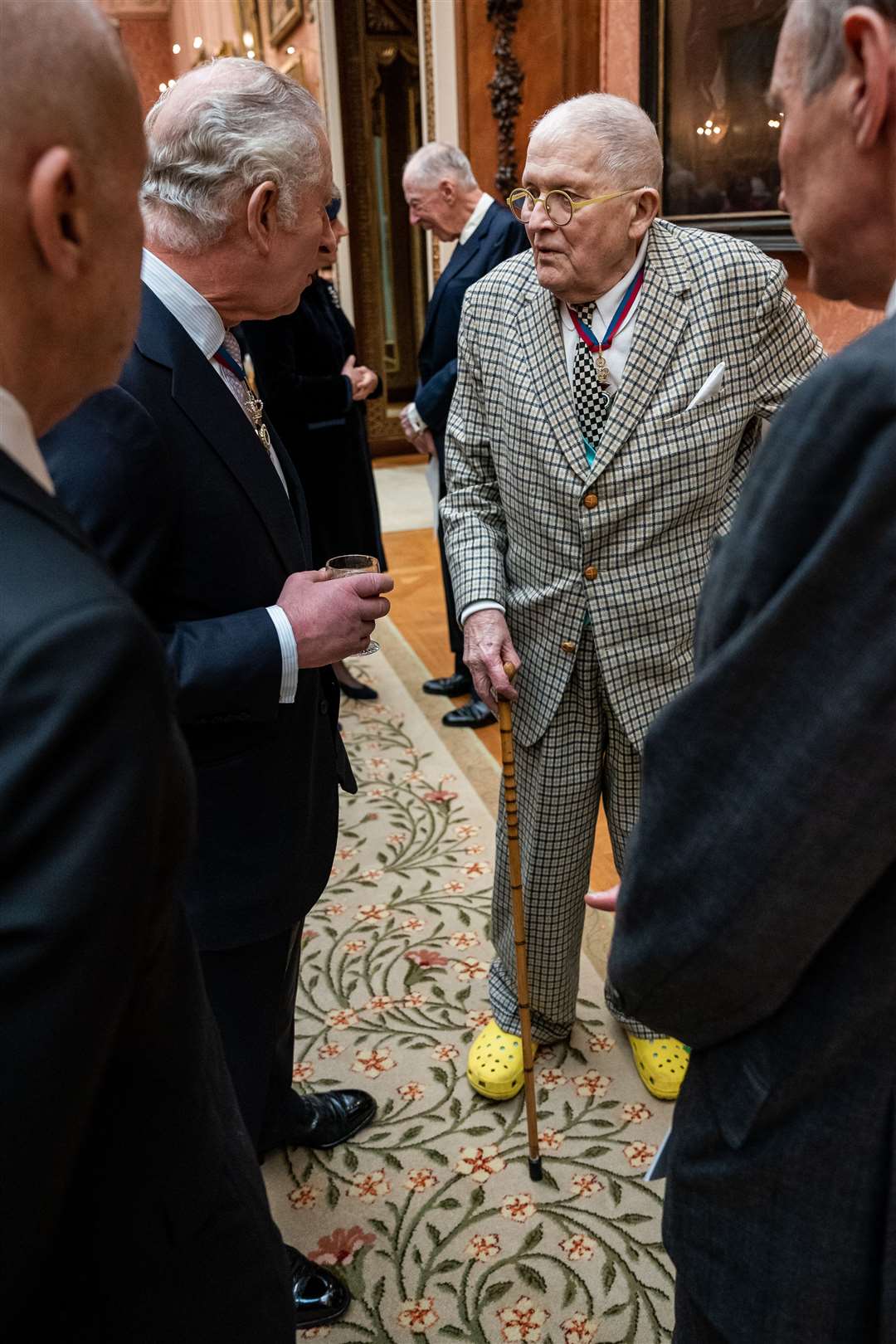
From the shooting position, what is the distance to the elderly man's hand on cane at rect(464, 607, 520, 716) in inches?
83.7

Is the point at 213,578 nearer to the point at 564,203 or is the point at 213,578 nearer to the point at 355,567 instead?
the point at 355,567

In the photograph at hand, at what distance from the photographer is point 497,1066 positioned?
2477mm

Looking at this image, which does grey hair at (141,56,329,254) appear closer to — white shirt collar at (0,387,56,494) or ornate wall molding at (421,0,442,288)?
white shirt collar at (0,387,56,494)

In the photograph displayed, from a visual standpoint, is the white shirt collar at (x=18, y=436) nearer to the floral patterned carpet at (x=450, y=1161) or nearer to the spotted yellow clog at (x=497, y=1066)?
the floral patterned carpet at (x=450, y=1161)

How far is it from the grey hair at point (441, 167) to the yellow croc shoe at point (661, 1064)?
11.2 feet

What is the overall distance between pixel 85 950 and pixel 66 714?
16 cm

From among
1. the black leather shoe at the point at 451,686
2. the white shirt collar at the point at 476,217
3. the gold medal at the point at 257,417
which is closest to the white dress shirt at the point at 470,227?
the white shirt collar at the point at 476,217

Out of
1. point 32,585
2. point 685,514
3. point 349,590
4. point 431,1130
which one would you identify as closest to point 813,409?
point 32,585

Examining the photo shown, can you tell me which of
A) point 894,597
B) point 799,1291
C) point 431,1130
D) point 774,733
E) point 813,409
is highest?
point 813,409

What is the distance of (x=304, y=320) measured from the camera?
4078mm

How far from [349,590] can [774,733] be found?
920 mm

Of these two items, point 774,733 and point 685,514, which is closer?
point 774,733

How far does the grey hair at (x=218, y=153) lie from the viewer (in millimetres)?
1523

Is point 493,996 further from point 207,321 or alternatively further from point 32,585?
point 32,585
